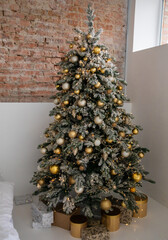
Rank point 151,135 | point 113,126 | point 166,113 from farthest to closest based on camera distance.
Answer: point 151,135, point 166,113, point 113,126

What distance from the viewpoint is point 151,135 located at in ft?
8.87

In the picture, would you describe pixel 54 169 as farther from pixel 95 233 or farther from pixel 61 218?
pixel 95 233

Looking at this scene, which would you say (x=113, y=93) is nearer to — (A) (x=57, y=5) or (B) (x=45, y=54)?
(B) (x=45, y=54)

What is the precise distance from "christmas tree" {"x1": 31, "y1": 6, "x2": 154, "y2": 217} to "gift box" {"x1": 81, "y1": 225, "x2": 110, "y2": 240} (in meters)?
0.12

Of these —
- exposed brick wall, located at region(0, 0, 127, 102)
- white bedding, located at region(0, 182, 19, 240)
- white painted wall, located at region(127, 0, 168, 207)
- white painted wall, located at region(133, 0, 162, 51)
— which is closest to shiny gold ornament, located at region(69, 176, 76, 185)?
white bedding, located at region(0, 182, 19, 240)

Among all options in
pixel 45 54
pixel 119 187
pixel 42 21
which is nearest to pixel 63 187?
pixel 119 187

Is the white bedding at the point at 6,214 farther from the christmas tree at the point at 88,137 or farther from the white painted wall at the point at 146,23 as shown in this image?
the white painted wall at the point at 146,23

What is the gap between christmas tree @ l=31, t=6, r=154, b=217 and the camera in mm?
1993

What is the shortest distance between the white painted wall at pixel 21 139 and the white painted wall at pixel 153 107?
1.04 metres

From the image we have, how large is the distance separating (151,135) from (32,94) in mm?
1401

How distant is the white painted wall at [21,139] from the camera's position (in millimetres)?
2469

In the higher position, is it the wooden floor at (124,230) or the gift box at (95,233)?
the gift box at (95,233)

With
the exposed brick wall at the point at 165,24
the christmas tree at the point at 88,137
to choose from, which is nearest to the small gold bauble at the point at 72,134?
the christmas tree at the point at 88,137

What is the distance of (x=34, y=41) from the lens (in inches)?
108
